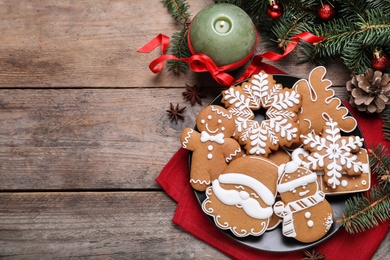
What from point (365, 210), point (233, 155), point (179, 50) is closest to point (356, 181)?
point (365, 210)

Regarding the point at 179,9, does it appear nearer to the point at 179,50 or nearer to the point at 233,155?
the point at 179,50

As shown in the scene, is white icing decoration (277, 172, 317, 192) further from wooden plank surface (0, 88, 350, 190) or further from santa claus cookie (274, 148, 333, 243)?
wooden plank surface (0, 88, 350, 190)

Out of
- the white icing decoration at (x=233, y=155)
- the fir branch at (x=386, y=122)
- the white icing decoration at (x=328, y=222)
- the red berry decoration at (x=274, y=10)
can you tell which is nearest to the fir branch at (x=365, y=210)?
the white icing decoration at (x=328, y=222)

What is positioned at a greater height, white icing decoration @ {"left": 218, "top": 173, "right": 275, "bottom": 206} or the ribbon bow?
the ribbon bow

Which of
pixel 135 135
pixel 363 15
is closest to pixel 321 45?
pixel 363 15

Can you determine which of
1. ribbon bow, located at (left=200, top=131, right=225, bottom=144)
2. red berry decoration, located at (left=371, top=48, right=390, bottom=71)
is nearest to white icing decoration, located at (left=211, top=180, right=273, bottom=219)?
ribbon bow, located at (left=200, top=131, right=225, bottom=144)

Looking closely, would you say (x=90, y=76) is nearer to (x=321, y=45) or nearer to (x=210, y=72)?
(x=210, y=72)
